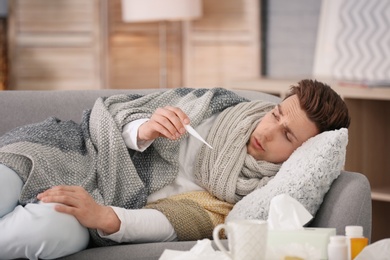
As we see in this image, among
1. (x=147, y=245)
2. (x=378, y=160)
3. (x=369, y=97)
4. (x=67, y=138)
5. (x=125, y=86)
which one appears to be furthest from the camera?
(x=125, y=86)

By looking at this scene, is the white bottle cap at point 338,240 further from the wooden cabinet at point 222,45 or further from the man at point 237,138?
the wooden cabinet at point 222,45

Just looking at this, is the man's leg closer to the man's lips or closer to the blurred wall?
the man's lips

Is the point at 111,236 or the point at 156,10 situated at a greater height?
the point at 156,10

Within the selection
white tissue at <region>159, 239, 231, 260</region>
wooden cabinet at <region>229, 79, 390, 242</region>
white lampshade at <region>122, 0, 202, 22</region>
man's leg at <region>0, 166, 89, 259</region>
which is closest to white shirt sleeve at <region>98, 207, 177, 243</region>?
man's leg at <region>0, 166, 89, 259</region>

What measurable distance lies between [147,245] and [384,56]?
2122 mm

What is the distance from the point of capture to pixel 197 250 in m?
2.03

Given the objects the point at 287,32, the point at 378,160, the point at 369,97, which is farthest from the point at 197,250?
the point at 287,32

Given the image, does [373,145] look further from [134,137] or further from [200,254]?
[200,254]

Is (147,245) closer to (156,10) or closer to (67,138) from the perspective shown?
(67,138)

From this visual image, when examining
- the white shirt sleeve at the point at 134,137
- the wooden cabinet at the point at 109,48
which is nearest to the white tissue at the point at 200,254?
the white shirt sleeve at the point at 134,137

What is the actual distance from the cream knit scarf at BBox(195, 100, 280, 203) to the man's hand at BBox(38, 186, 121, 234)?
35cm

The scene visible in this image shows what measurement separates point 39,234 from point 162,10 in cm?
283

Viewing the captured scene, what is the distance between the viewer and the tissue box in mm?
1974

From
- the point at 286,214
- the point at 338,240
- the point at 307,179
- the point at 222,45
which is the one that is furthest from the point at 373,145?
the point at 338,240
